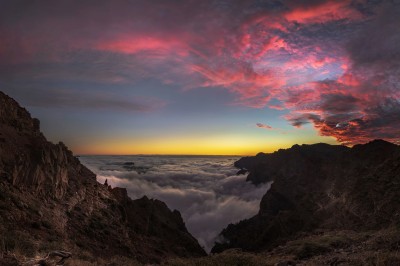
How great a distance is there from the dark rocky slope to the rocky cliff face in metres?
20.2

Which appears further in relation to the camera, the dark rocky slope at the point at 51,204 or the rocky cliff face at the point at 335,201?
the rocky cliff face at the point at 335,201

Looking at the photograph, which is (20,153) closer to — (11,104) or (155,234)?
(11,104)

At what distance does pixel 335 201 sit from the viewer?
45.9 metres

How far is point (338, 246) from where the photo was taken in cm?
1892

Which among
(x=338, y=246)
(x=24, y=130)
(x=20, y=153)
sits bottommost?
(x=338, y=246)

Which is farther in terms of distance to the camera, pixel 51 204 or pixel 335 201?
pixel 335 201

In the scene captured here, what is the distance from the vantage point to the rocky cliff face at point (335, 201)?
3409 centimetres

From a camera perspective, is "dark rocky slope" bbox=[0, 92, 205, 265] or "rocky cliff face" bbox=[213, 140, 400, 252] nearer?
"dark rocky slope" bbox=[0, 92, 205, 265]

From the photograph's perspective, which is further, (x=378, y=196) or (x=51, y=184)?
(x=378, y=196)

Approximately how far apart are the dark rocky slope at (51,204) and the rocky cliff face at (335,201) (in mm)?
20221

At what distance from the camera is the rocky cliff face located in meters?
34.1

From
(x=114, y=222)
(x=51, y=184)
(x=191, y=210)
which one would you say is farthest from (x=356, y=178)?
(x=191, y=210)

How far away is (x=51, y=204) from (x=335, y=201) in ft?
133

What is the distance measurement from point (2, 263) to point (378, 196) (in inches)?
1540
